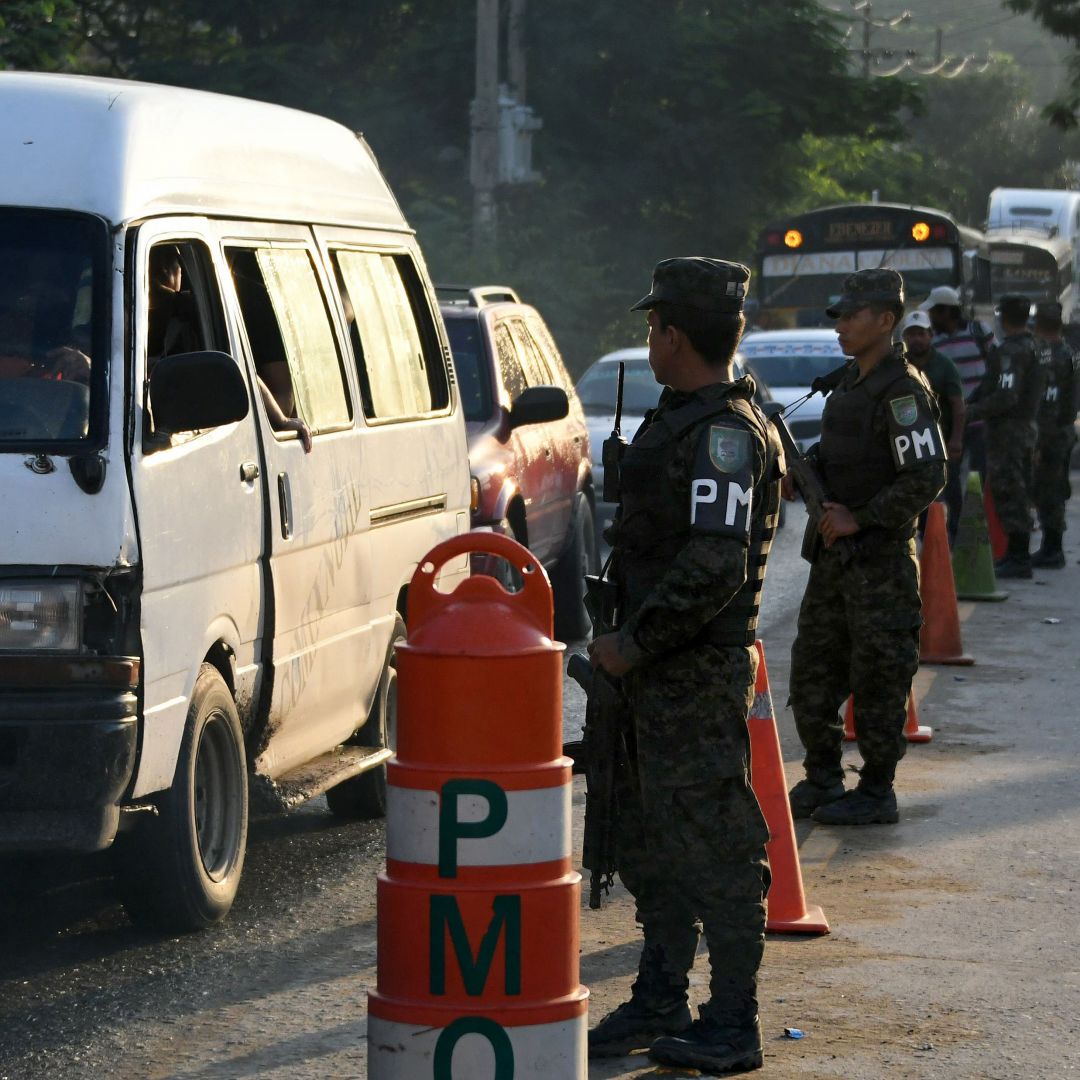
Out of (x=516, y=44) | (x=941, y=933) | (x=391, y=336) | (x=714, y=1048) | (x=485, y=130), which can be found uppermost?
(x=516, y=44)

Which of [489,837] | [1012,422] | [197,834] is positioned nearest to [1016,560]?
[1012,422]

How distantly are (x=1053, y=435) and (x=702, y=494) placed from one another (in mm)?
12424

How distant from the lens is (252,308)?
646cm

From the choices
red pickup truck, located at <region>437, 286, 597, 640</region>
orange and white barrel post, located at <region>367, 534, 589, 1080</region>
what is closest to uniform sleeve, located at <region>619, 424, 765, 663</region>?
orange and white barrel post, located at <region>367, 534, 589, 1080</region>

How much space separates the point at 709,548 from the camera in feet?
14.7

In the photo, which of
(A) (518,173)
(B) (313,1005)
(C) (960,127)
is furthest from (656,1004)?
(C) (960,127)

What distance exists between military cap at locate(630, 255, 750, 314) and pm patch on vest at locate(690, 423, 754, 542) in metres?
0.29

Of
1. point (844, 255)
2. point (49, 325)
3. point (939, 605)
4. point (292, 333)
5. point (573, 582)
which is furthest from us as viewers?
point (844, 255)

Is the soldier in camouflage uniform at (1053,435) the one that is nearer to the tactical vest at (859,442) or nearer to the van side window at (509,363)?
the van side window at (509,363)

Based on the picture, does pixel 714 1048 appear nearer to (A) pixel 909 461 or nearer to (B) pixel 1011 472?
(A) pixel 909 461

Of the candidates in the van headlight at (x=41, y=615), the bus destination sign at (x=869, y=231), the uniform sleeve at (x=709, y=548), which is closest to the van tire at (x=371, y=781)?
the van headlight at (x=41, y=615)

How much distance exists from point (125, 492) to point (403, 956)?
183 centimetres

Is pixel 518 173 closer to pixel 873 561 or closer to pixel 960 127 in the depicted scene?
pixel 873 561

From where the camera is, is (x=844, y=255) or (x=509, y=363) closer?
(x=509, y=363)
